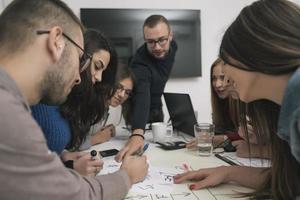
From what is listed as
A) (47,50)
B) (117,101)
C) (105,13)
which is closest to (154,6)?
(105,13)

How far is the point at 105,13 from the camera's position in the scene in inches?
128

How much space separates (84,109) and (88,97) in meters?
0.06

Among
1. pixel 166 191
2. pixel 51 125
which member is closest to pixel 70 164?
pixel 51 125

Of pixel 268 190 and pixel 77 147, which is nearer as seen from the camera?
pixel 268 190

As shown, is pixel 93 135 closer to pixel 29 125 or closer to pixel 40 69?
pixel 40 69

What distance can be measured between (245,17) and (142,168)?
0.61 metres

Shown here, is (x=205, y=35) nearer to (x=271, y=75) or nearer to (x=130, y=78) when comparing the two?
(x=130, y=78)

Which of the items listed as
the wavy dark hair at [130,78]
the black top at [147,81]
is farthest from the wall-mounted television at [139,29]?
the wavy dark hair at [130,78]

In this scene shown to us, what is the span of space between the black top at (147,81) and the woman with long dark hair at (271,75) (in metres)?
0.95

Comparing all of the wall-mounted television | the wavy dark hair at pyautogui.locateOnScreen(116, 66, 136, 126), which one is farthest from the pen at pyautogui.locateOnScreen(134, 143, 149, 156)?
the wall-mounted television

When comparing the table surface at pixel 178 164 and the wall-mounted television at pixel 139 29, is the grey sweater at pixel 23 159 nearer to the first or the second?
the table surface at pixel 178 164

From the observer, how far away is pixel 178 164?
137 centimetres

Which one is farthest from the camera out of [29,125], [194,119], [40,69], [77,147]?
[194,119]

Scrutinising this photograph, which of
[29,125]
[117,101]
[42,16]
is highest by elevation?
[42,16]
